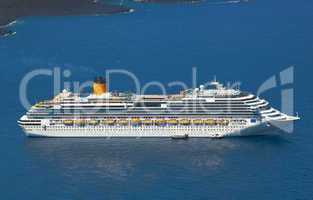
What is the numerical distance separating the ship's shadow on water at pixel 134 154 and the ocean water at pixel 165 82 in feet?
0.14

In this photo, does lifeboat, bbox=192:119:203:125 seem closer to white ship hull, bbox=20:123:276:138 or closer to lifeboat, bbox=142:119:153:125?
white ship hull, bbox=20:123:276:138

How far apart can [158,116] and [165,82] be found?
8.52 m

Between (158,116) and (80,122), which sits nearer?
(158,116)

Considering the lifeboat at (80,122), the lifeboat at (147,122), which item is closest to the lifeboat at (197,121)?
the lifeboat at (147,122)

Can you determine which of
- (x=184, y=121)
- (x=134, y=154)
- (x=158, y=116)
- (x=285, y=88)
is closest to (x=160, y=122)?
(x=158, y=116)

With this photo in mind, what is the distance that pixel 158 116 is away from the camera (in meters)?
41.2

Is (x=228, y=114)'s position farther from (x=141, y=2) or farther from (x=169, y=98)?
(x=141, y=2)

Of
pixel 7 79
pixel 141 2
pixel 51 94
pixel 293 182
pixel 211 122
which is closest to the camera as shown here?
pixel 293 182

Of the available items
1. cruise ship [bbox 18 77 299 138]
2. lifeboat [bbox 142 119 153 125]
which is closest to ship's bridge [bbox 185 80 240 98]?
cruise ship [bbox 18 77 299 138]

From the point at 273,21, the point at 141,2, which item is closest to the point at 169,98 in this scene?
the point at 273,21

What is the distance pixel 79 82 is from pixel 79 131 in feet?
29.2

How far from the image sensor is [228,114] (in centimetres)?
4088

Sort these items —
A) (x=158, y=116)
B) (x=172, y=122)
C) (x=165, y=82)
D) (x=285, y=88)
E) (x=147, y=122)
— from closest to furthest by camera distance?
(x=172, y=122)
(x=147, y=122)
(x=158, y=116)
(x=285, y=88)
(x=165, y=82)

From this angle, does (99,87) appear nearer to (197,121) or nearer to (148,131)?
(148,131)
